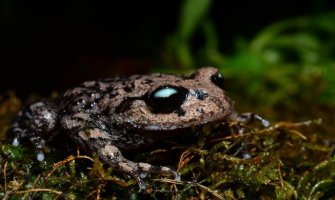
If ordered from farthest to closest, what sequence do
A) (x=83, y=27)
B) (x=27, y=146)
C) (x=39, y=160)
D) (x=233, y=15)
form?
(x=233, y=15) < (x=83, y=27) < (x=27, y=146) < (x=39, y=160)

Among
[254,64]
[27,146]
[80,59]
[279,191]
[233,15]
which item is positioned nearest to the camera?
[279,191]

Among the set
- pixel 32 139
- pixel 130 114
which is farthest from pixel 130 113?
pixel 32 139

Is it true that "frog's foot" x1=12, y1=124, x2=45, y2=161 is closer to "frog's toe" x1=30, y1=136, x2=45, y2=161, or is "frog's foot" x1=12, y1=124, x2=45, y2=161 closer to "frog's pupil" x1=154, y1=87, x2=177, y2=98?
"frog's toe" x1=30, y1=136, x2=45, y2=161

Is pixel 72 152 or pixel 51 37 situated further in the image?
pixel 51 37

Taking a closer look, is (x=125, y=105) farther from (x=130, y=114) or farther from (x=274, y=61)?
(x=274, y=61)

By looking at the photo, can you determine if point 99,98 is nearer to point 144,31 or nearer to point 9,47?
point 9,47

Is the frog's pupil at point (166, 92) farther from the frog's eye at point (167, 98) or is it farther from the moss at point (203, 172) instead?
the moss at point (203, 172)

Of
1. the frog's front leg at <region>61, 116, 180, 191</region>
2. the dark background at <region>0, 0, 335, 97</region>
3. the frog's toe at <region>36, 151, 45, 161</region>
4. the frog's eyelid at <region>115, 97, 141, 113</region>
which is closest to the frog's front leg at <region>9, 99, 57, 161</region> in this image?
the frog's toe at <region>36, 151, 45, 161</region>

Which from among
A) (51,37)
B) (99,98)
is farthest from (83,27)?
(99,98)
